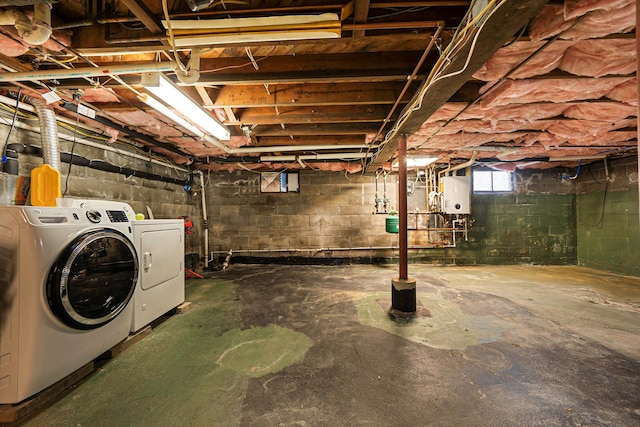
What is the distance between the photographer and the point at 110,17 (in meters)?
1.43

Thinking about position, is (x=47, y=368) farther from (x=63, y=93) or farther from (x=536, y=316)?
(x=536, y=316)

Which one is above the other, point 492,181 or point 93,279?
point 492,181

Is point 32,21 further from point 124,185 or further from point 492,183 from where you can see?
point 492,183

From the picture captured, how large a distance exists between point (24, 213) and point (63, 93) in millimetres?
1523

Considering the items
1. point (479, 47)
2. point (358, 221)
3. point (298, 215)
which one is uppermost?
point (479, 47)

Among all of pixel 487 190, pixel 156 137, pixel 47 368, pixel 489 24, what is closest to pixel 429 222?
pixel 487 190

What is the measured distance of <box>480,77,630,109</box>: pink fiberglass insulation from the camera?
6.27ft

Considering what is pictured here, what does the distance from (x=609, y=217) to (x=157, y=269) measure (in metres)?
7.32

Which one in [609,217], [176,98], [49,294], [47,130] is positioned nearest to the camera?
[49,294]

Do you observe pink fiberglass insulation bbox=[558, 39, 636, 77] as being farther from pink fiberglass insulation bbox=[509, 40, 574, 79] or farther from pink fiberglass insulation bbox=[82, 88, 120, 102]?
pink fiberglass insulation bbox=[82, 88, 120, 102]

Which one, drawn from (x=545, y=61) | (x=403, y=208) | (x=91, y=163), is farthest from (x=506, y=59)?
(x=91, y=163)

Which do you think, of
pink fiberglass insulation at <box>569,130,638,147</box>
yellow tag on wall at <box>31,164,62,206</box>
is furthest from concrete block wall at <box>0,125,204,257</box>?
pink fiberglass insulation at <box>569,130,638,147</box>

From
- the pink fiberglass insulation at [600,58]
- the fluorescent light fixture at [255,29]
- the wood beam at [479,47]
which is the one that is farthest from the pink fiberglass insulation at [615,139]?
the fluorescent light fixture at [255,29]

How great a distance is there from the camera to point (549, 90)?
6.69 ft
